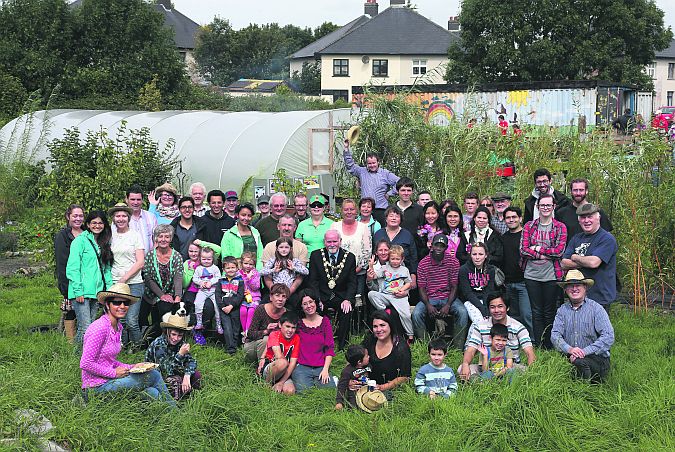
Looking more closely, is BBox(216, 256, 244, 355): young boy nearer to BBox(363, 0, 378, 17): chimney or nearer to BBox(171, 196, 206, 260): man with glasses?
BBox(171, 196, 206, 260): man with glasses

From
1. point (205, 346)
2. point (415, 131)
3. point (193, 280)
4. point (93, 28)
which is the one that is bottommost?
point (205, 346)

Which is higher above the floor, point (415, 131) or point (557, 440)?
point (415, 131)

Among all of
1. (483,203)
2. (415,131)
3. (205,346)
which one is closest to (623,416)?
(483,203)

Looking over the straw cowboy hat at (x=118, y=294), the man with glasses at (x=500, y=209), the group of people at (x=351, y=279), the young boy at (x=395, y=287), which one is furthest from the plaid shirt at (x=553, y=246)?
the straw cowboy hat at (x=118, y=294)

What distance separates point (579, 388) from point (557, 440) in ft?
3.18

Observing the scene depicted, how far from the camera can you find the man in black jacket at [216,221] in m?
9.33

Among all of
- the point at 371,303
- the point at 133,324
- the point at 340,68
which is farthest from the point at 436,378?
the point at 340,68

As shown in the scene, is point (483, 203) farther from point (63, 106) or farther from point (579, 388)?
point (63, 106)

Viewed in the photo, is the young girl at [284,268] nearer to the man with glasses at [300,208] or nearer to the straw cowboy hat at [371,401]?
the man with glasses at [300,208]

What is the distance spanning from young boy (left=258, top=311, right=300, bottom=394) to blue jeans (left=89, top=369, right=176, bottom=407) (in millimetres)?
1082

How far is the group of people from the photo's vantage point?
23.5 feet

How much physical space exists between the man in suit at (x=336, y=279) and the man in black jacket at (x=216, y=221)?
1.35m

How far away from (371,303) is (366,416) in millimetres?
2423

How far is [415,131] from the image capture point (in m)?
12.7
